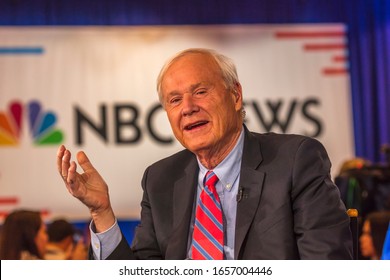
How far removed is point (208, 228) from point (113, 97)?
190 inches

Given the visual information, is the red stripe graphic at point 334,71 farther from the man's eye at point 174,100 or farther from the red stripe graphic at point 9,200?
the man's eye at point 174,100

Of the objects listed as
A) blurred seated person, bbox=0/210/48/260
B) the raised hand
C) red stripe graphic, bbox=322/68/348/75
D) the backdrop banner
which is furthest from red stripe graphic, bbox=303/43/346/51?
the raised hand

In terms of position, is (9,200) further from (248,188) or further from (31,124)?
(248,188)

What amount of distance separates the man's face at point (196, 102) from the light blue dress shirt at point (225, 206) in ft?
0.22

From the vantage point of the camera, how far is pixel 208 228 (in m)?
1.68

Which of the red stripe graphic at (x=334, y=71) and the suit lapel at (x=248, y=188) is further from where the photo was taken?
the red stripe graphic at (x=334, y=71)

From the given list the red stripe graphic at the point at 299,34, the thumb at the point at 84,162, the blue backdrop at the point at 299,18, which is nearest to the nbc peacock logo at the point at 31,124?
the blue backdrop at the point at 299,18

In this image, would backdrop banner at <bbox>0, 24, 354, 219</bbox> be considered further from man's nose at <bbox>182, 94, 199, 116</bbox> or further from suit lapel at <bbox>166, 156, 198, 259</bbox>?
man's nose at <bbox>182, 94, 199, 116</bbox>

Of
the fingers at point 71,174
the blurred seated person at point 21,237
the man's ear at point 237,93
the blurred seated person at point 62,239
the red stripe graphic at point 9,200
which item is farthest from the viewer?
the red stripe graphic at point 9,200

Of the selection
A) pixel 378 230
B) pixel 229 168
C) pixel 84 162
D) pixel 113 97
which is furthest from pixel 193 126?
pixel 113 97

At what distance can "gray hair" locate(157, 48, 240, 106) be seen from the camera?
5.67 ft

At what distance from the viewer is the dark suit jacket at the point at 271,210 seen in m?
1.60

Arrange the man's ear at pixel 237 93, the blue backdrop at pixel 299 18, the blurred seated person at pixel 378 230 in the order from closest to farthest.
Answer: the man's ear at pixel 237 93
the blurred seated person at pixel 378 230
the blue backdrop at pixel 299 18
